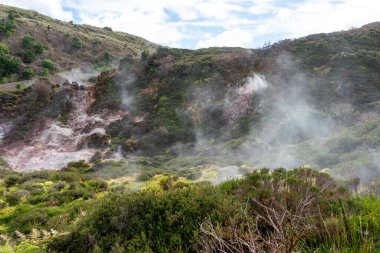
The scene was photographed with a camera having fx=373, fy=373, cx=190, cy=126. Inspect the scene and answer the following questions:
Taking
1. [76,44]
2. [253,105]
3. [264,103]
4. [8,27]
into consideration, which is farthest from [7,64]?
[264,103]

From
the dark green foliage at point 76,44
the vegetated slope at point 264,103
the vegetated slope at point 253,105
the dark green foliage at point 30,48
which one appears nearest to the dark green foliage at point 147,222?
the vegetated slope at point 253,105

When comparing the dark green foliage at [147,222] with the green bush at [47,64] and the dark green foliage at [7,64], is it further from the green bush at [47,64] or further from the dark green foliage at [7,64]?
the green bush at [47,64]

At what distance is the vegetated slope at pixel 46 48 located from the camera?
49497 mm

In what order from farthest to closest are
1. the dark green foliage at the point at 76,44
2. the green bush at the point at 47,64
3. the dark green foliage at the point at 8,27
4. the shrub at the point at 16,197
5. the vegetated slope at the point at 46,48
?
the dark green foliage at the point at 76,44 → the dark green foliage at the point at 8,27 → the green bush at the point at 47,64 → the vegetated slope at the point at 46,48 → the shrub at the point at 16,197

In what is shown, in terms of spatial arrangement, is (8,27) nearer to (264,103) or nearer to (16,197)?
(264,103)

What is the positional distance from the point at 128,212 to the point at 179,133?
718 inches

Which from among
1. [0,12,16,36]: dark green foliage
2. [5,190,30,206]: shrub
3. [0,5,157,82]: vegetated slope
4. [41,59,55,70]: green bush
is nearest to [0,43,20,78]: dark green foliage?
[0,5,157,82]: vegetated slope

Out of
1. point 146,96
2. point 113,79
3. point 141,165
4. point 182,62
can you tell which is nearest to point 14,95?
point 113,79

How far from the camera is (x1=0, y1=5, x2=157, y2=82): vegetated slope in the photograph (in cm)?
4950

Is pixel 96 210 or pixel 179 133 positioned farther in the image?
pixel 179 133

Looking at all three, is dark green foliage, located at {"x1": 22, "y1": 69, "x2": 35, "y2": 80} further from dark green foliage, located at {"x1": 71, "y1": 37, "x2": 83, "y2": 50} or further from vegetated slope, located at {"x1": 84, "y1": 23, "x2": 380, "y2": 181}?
dark green foliage, located at {"x1": 71, "y1": 37, "x2": 83, "y2": 50}

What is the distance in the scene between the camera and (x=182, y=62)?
32.0 m

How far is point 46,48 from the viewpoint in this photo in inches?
2297

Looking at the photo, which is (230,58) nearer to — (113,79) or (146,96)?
(146,96)
